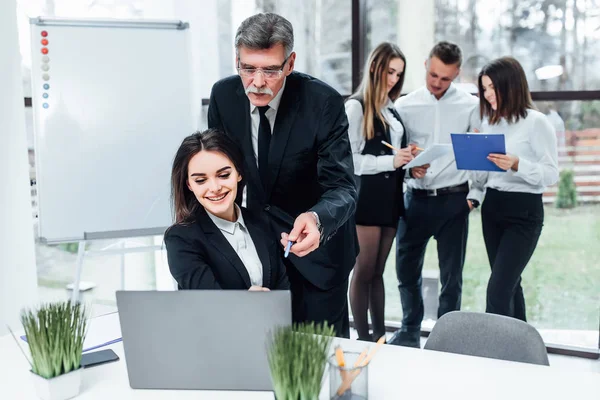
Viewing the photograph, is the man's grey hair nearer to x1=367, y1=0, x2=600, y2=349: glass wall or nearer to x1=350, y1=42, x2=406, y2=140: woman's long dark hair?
x1=350, y1=42, x2=406, y2=140: woman's long dark hair

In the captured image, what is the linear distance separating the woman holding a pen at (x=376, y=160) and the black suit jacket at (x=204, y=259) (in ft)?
4.49

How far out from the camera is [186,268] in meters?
1.58

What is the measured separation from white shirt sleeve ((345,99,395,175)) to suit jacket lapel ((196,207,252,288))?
141cm

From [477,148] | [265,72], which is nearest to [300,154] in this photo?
[265,72]

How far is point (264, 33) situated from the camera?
5.30ft

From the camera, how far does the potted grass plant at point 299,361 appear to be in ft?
3.37

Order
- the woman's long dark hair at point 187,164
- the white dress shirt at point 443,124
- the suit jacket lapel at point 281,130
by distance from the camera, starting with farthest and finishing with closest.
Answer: the white dress shirt at point 443,124
the suit jacket lapel at point 281,130
the woman's long dark hair at point 187,164

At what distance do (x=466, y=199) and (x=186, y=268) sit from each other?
75.2 inches

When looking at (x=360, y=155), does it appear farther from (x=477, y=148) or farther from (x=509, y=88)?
(x=509, y=88)

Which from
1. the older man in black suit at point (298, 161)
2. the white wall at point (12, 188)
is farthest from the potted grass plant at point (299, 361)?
the white wall at point (12, 188)

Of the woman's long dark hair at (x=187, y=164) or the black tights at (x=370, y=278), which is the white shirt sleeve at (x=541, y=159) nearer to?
the black tights at (x=370, y=278)

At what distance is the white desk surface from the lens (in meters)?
1.25

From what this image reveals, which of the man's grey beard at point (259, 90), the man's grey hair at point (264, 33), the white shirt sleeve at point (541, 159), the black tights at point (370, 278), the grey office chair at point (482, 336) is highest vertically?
the man's grey hair at point (264, 33)

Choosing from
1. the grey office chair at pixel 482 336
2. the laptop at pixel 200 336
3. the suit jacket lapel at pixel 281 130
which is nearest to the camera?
the laptop at pixel 200 336
